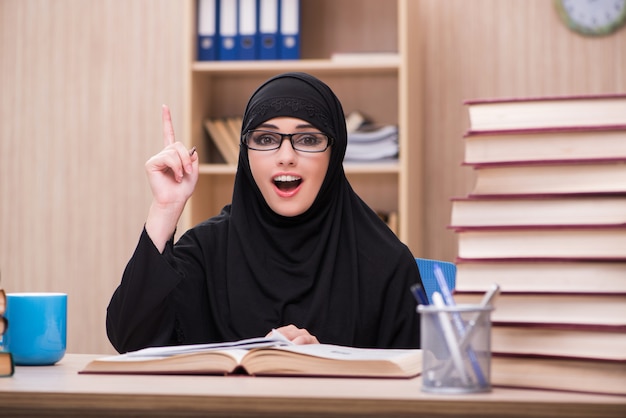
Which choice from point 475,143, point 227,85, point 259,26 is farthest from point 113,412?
point 227,85

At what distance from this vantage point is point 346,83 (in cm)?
389

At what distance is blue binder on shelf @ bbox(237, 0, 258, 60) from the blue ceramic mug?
7.78ft

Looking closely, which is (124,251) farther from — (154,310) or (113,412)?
(113,412)

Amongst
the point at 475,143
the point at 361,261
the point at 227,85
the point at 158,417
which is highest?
the point at 227,85

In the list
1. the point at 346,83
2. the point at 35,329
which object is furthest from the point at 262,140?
the point at 346,83

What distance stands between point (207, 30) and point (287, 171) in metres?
1.93

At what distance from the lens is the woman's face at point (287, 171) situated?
193 cm

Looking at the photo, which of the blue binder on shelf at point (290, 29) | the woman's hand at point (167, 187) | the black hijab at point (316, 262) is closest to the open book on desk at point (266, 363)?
the woman's hand at point (167, 187)

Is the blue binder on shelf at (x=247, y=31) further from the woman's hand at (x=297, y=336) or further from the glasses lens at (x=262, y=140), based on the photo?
the woman's hand at (x=297, y=336)

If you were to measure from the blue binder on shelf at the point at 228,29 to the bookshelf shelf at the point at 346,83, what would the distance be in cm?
5

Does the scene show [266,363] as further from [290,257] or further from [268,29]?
[268,29]

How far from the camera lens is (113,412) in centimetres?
99

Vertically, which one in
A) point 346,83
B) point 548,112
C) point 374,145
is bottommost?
point 548,112

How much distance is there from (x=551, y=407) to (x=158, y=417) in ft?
1.37
